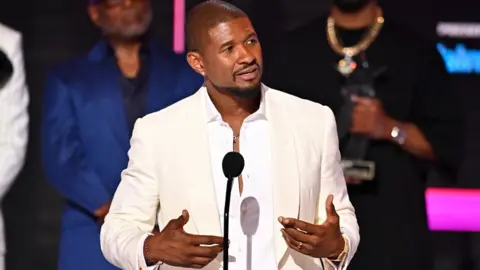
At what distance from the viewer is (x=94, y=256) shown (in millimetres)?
4090

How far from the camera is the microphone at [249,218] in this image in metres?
2.60

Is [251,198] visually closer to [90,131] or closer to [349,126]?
[349,126]

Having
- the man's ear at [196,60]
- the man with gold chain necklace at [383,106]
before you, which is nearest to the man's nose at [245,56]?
the man's ear at [196,60]

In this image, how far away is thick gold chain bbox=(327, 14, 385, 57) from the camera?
4012mm

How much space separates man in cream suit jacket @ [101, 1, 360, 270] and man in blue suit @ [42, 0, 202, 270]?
1.41 metres

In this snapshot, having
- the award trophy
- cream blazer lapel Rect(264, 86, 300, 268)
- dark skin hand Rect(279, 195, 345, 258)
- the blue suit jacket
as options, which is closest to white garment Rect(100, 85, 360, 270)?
cream blazer lapel Rect(264, 86, 300, 268)

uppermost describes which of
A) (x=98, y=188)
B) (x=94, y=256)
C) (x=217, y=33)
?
(x=217, y=33)

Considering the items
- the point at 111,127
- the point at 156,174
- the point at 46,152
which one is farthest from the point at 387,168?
the point at 156,174

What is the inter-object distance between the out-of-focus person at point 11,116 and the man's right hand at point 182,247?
1788 millimetres

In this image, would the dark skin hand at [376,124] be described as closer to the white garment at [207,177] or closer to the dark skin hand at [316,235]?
the white garment at [207,177]

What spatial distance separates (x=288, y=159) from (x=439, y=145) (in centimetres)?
160

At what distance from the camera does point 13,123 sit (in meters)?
4.16

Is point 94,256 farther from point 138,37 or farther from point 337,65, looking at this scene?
point 337,65

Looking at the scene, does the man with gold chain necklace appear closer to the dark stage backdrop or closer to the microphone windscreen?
the dark stage backdrop
